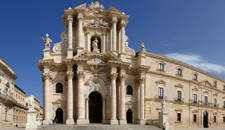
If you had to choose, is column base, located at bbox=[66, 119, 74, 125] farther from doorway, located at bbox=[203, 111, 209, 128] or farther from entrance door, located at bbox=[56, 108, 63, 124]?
doorway, located at bbox=[203, 111, 209, 128]

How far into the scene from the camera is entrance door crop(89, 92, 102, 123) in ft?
126

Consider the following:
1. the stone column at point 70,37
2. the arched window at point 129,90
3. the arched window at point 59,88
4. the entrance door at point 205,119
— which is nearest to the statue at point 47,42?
the stone column at point 70,37

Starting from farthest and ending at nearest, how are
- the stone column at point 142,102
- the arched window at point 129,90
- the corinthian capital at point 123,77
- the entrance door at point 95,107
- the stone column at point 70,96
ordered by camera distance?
the arched window at point 129,90 → the entrance door at point 95,107 → the stone column at point 142,102 → the corinthian capital at point 123,77 → the stone column at point 70,96

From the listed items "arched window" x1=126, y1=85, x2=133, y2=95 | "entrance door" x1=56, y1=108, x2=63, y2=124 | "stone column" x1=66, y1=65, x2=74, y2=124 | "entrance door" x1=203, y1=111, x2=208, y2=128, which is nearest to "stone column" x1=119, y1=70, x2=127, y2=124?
"arched window" x1=126, y1=85, x2=133, y2=95

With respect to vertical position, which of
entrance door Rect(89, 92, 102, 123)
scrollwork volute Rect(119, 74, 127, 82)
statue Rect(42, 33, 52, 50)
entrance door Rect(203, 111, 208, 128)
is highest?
statue Rect(42, 33, 52, 50)

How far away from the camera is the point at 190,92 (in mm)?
47156

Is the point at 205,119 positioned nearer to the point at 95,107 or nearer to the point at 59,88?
the point at 95,107

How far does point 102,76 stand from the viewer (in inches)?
1470

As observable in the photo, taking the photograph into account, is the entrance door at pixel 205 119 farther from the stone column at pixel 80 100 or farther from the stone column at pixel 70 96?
the stone column at pixel 70 96

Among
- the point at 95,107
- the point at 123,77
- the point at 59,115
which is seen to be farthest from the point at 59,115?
the point at 123,77

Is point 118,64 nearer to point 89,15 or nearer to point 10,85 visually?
point 89,15

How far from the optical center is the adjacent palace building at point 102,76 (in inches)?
1396

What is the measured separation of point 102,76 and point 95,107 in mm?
4925

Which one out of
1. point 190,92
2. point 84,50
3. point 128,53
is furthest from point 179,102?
point 84,50
